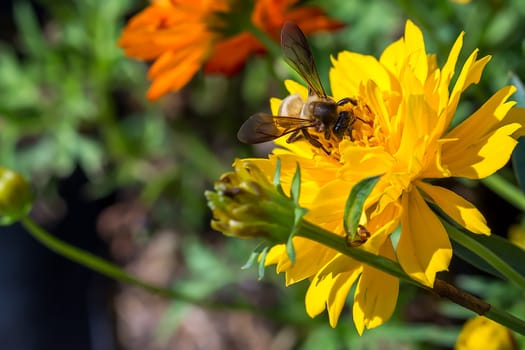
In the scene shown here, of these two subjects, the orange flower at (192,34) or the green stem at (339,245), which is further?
the orange flower at (192,34)

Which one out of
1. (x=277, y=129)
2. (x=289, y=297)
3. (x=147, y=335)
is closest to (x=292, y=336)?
(x=289, y=297)

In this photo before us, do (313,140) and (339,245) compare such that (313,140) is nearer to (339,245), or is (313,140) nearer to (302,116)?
(302,116)

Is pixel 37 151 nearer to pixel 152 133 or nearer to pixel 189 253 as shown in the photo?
pixel 152 133

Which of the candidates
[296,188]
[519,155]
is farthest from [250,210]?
[519,155]

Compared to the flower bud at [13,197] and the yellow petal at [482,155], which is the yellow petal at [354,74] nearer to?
the yellow petal at [482,155]

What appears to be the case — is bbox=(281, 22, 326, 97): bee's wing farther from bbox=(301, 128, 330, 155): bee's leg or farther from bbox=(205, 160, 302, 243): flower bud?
bbox=(205, 160, 302, 243): flower bud

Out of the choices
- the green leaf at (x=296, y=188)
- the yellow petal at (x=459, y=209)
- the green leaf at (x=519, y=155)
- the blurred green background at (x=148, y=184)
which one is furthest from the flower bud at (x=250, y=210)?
the blurred green background at (x=148, y=184)

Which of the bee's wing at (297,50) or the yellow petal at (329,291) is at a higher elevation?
the bee's wing at (297,50)

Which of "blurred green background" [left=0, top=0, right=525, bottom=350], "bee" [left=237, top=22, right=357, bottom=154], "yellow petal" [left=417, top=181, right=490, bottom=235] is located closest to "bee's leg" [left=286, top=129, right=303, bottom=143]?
"bee" [left=237, top=22, right=357, bottom=154]
